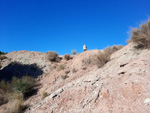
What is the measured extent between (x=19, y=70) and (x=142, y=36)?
40.7 feet

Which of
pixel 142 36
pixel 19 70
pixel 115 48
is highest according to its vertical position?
pixel 115 48

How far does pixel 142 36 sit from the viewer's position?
19.3ft

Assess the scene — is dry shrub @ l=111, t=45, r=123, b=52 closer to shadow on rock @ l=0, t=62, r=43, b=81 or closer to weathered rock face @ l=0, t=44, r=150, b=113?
weathered rock face @ l=0, t=44, r=150, b=113

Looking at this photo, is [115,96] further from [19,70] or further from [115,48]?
[19,70]

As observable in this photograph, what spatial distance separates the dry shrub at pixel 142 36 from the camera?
5.67 metres

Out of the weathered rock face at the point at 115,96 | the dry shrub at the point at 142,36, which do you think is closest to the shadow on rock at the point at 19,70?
the weathered rock face at the point at 115,96

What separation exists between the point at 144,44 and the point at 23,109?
24.9ft

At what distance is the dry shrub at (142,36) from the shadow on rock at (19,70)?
376 inches

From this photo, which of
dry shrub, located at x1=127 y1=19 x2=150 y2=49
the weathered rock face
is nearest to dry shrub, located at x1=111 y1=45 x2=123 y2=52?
dry shrub, located at x1=127 y1=19 x2=150 y2=49

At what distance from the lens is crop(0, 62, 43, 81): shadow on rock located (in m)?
11.4

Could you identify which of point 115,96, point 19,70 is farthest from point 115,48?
point 19,70

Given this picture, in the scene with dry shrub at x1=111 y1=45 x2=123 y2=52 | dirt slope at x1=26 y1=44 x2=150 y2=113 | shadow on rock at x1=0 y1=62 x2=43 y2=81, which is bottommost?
dirt slope at x1=26 y1=44 x2=150 y2=113

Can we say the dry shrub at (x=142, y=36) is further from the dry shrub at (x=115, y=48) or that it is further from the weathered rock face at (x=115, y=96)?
the dry shrub at (x=115, y=48)

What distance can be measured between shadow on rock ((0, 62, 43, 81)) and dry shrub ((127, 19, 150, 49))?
376 inches
